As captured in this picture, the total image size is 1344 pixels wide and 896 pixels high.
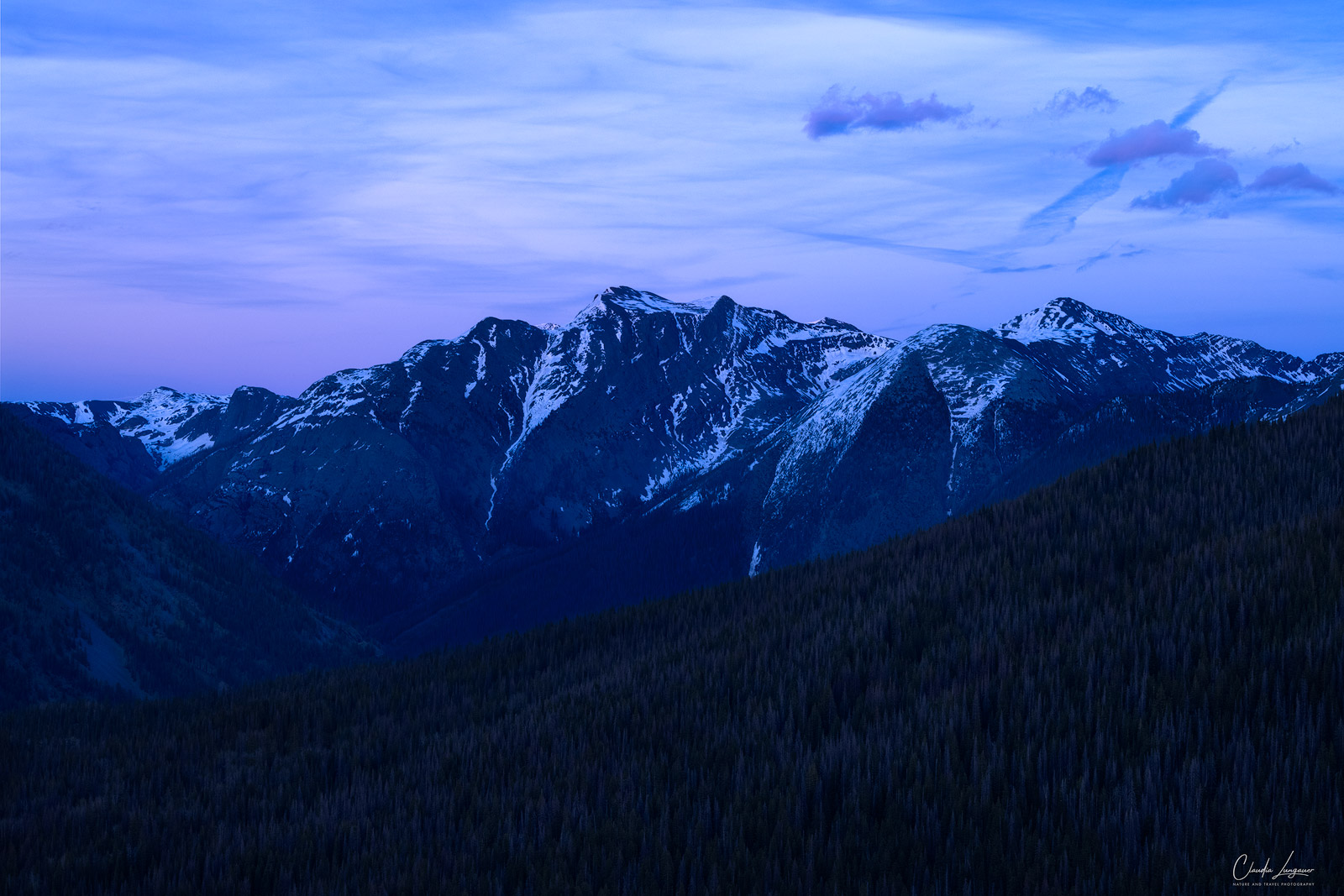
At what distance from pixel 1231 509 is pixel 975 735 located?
1885cm

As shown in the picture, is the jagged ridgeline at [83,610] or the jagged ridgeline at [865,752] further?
the jagged ridgeline at [83,610]

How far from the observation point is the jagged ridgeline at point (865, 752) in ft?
38.9

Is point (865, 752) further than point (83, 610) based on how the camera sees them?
No

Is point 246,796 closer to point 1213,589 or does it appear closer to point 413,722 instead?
point 413,722

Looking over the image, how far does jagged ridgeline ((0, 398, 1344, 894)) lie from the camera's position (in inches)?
467

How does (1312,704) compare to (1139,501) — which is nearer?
(1312,704)

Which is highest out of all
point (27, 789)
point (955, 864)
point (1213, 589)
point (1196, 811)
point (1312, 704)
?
point (1213, 589)

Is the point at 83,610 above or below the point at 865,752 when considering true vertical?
above

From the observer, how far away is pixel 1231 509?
28.7m

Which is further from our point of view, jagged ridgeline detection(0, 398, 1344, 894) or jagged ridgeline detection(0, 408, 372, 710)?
jagged ridgeline detection(0, 408, 372, 710)

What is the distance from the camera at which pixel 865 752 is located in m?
15.6

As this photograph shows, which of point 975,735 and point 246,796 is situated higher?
point 975,735

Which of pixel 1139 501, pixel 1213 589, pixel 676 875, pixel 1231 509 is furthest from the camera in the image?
pixel 1139 501

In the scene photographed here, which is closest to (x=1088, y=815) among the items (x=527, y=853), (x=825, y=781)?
(x=825, y=781)
